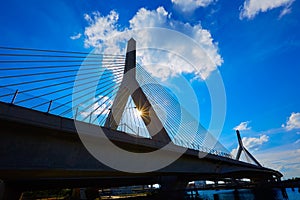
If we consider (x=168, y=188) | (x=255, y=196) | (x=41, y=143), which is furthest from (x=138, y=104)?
(x=255, y=196)

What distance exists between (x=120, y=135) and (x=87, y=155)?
2.39m

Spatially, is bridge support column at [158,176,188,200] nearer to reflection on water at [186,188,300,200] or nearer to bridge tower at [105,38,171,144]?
reflection on water at [186,188,300,200]

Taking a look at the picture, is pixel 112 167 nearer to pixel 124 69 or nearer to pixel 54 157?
pixel 54 157

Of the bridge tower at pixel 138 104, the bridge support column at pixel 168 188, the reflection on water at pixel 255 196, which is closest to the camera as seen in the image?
the bridge tower at pixel 138 104

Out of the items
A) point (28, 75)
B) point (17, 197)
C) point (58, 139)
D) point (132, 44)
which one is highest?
point (132, 44)

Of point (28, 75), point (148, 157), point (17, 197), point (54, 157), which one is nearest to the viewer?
point (54, 157)

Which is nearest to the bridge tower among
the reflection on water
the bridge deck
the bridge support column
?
the bridge deck

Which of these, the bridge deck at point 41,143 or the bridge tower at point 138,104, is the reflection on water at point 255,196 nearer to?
the bridge tower at point 138,104

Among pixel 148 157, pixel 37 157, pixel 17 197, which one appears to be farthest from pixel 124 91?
pixel 17 197

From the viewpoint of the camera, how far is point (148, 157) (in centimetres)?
1592

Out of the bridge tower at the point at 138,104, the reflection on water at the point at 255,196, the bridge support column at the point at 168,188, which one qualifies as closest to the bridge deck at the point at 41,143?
the bridge tower at the point at 138,104

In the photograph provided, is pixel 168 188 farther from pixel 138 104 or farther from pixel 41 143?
pixel 41 143

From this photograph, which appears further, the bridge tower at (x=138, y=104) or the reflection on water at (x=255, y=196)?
the reflection on water at (x=255, y=196)

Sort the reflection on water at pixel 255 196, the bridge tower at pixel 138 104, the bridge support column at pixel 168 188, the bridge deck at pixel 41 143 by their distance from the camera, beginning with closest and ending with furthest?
the bridge deck at pixel 41 143
the bridge tower at pixel 138 104
the bridge support column at pixel 168 188
the reflection on water at pixel 255 196
